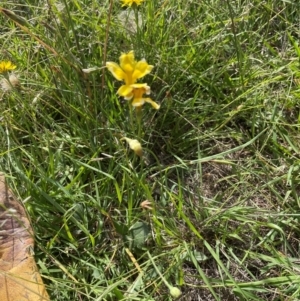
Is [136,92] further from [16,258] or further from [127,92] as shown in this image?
[16,258]

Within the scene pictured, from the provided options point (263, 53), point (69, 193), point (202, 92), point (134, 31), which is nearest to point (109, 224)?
point (69, 193)

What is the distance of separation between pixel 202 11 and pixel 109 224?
76cm

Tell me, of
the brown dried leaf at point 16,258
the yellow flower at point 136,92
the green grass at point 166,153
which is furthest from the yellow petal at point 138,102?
the brown dried leaf at point 16,258

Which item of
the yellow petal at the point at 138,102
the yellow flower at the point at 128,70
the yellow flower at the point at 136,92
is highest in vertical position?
the yellow flower at the point at 128,70

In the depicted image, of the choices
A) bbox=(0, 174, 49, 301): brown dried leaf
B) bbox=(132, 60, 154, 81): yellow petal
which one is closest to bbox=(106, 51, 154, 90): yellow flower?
bbox=(132, 60, 154, 81): yellow petal

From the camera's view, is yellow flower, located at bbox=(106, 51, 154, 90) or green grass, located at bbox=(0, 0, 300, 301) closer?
yellow flower, located at bbox=(106, 51, 154, 90)

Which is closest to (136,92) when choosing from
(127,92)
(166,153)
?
(127,92)

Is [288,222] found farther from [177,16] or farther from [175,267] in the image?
[177,16]

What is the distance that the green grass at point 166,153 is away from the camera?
1.30 meters

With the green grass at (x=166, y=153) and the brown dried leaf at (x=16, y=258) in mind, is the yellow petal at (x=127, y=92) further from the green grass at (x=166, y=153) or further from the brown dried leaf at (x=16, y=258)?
the brown dried leaf at (x=16, y=258)

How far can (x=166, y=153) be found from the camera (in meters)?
1.52

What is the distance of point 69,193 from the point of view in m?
1.36

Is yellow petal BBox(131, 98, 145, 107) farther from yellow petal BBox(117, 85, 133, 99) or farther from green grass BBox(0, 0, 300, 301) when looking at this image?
green grass BBox(0, 0, 300, 301)

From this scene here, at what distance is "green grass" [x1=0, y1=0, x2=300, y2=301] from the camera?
4.27ft
